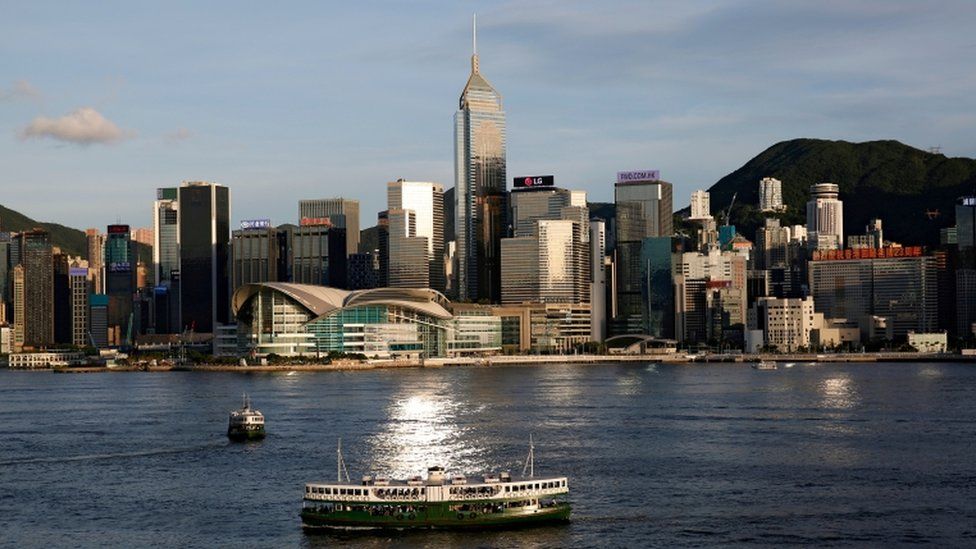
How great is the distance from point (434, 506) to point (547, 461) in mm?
20148

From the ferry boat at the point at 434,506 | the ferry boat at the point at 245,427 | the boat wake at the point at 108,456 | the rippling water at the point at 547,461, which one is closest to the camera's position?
the rippling water at the point at 547,461

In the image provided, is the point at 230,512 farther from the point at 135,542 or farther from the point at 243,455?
the point at 243,455

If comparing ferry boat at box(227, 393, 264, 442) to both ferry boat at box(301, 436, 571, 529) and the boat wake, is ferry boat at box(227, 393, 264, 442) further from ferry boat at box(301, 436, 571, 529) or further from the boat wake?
ferry boat at box(301, 436, 571, 529)

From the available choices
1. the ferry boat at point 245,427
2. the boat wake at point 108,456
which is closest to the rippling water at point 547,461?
the boat wake at point 108,456

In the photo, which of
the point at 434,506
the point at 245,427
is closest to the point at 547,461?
the point at 434,506

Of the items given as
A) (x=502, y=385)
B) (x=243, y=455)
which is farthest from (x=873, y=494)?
(x=502, y=385)

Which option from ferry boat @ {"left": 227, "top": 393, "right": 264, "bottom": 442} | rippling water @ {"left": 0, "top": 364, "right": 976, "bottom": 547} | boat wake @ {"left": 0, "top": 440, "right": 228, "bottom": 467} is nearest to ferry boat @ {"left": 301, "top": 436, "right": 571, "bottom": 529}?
rippling water @ {"left": 0, "top": 364, "right": 976, "bottom": 547}

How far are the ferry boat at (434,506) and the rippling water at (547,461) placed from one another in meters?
0.90

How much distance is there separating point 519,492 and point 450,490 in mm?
3002

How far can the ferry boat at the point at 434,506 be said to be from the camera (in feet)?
192

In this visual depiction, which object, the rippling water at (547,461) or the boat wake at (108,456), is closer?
the rippling water at (547,461)

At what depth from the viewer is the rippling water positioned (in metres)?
58.3

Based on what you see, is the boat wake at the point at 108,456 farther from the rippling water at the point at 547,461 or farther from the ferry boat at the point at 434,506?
the ferry boat at the point at 434,506

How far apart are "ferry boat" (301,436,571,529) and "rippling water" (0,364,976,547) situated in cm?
90
